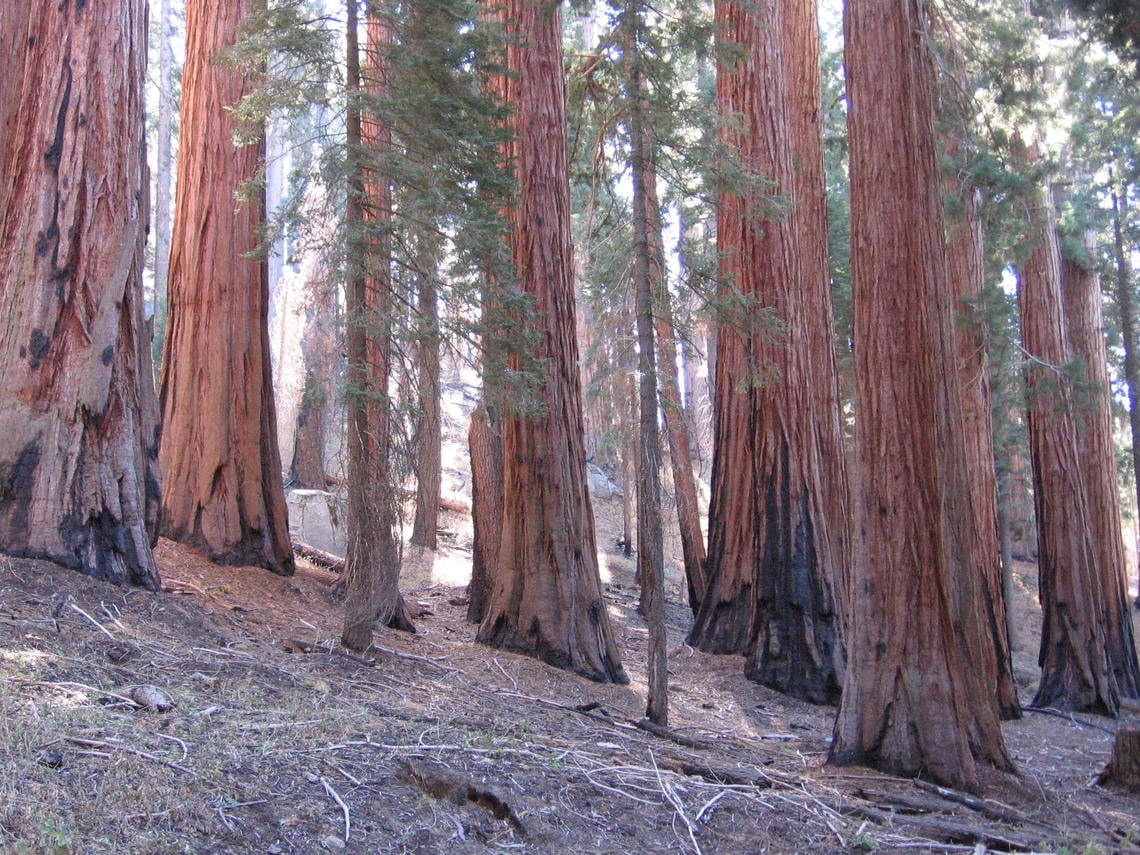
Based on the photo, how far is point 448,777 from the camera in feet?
17.1

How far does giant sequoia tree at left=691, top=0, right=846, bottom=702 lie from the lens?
452 inches

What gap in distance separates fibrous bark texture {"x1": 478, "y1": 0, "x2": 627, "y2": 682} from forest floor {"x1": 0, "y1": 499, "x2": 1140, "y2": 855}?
811 millimetres

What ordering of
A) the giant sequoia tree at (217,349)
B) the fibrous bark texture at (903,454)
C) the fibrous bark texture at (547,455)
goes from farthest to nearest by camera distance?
the giant sequoia tree at (217,349) < the fibrous bark texture at (547,455) < the fibrous bark texture at (903,454)

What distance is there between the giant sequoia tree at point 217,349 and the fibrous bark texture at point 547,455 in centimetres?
254

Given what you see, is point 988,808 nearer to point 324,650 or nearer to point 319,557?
point 324,650

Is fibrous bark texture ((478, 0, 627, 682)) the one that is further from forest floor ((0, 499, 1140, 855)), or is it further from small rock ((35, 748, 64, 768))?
small rock ((35, 748, 64, 768))

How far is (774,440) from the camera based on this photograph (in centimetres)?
1188

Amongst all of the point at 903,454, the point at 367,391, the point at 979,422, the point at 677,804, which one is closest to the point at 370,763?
the point at 677,804

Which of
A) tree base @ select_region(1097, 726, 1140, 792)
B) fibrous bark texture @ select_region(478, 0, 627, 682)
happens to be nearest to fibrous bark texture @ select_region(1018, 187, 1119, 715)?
tree base @ select_region(1097, 726, 1140, 792)

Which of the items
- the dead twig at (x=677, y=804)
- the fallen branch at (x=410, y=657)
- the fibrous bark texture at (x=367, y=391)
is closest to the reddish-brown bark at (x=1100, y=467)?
the fallen branch at (x=410, y=657)

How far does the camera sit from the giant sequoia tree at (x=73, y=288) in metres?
7.35

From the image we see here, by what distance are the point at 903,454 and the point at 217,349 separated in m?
6.88

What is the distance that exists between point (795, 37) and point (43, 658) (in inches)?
451

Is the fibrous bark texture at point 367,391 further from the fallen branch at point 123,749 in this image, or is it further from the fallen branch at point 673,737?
the fallen branch at point 123,749
